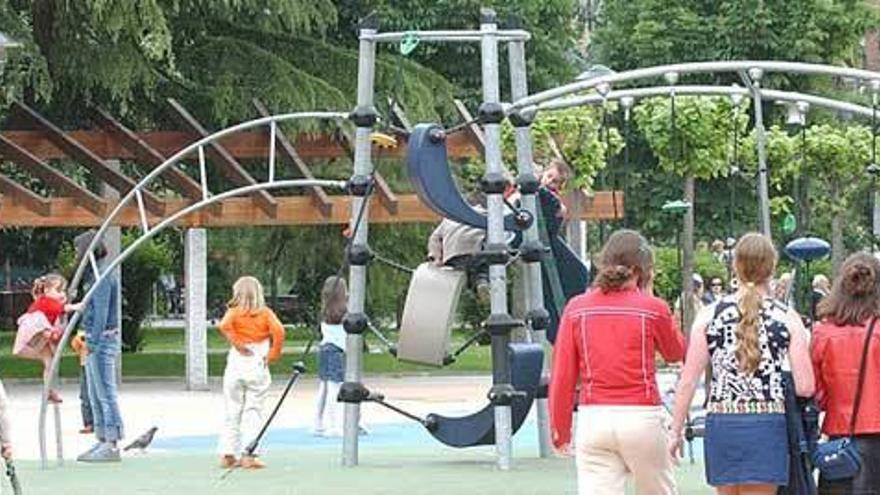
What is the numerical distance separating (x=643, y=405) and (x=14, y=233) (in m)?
41.1

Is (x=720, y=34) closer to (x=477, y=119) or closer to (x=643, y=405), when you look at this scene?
(x=477, y=119)

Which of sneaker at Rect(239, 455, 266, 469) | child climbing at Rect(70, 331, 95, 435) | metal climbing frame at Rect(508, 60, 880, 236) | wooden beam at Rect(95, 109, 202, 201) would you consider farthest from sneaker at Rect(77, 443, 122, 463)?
wooden beam at Rect(95, 109, 202, 201)

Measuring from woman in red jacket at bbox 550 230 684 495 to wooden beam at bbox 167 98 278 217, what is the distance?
19.5 m

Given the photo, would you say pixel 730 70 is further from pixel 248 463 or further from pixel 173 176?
pixel 173 176

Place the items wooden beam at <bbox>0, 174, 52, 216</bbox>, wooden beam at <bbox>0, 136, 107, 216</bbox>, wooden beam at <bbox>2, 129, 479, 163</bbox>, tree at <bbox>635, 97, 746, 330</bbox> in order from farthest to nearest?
wooden beam at <bbox>2, 129, 479, 163</bbox>, wooden beam at <bbox>0, 136, 107, 216</bbox>, wooden beam at <bbox>0, 174, 52, 216</bbox>, tree at <bbox>635, 97, 746, 330</bbox>

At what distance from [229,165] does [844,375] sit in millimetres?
21761

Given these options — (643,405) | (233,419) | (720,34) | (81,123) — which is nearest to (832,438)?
(643,405)

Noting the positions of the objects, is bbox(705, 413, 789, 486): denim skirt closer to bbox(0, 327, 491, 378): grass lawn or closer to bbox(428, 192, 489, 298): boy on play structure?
bbox(428, 192, 489, 298): boy on play structure

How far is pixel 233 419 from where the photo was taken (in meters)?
17.0

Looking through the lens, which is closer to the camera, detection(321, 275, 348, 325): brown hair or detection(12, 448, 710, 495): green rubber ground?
detection(12, 448, 710, 495): green rubber ground

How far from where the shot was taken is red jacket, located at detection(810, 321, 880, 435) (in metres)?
9.95

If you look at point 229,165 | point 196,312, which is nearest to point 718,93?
point 229,165

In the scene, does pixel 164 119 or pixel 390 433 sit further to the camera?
pixel 164 119

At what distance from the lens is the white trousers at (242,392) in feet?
56.0
